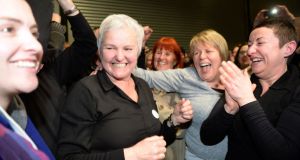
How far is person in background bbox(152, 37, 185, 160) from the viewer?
7.38 ft

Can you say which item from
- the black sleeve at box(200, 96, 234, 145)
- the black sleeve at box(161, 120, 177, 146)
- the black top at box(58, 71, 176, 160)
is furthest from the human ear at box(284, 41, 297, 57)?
the black top at box(58, 71, 176, 160)

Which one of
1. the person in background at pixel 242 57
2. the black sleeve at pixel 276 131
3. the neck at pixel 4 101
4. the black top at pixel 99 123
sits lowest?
the person in background at pixel 242 57

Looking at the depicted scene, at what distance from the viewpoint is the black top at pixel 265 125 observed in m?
1.50

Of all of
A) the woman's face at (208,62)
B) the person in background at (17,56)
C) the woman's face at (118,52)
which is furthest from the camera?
the woman's face at (208,62)

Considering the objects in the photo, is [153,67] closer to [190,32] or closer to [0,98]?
[0,98]

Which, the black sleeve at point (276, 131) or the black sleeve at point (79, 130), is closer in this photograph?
the black sleeve at point (79, 130)

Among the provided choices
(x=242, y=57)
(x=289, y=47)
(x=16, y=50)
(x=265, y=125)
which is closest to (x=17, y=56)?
(x=16, y=50)

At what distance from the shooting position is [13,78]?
952 mm

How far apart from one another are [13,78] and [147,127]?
725 mm

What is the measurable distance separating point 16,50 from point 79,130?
52 cm

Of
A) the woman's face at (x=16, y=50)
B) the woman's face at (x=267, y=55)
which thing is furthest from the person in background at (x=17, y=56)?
the woman's face at (x=267, y=55)

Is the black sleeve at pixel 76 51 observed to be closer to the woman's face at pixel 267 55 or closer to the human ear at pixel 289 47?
the woman's face at pixel 267 55

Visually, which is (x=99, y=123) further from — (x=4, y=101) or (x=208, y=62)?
(x=208, y=62)

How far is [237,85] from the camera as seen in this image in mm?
1599
